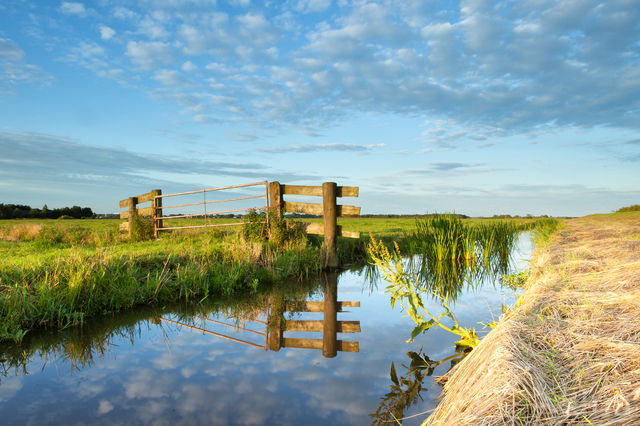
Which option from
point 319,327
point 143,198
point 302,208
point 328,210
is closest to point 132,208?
point 143,198

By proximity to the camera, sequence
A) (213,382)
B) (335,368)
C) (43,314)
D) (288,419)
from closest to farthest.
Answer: (288,419), (213,382), (335,368), (43,314)

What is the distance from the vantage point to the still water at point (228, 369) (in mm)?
2594

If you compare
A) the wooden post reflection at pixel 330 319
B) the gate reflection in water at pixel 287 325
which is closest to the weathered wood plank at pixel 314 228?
the wooden post reflection at pixel 330 319

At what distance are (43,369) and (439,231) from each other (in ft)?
28.2

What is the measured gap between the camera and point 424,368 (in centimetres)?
317

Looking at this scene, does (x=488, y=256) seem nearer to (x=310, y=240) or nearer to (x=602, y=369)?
(x=310, y=240)

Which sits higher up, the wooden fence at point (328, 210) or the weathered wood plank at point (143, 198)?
the weathered wood plank at point (143, 198)

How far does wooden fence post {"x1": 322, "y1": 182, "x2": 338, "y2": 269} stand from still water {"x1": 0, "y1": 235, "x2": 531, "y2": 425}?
3907mm

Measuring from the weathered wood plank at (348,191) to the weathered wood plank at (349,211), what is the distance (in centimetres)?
31

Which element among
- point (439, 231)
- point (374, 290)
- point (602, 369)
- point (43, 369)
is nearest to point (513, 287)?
point (374, 290)

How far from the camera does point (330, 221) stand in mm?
9281

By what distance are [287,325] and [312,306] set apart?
1045 mm

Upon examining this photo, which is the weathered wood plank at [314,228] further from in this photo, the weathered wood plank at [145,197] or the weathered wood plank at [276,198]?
the weathered wood plank at [145,197]

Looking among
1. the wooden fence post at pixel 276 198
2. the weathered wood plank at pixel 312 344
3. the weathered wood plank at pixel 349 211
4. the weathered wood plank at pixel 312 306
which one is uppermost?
the wooden fence post at pixel 276 198
